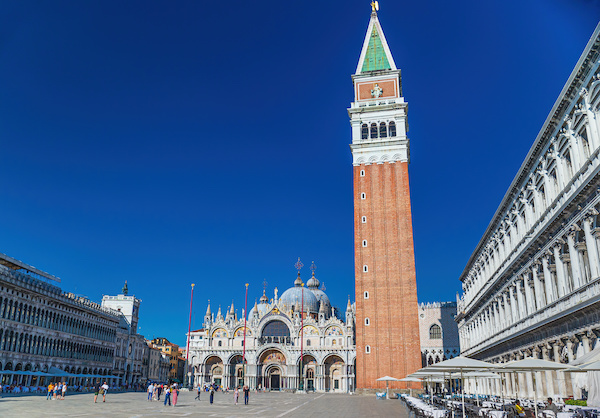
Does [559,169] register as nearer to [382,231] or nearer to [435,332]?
[382,231]

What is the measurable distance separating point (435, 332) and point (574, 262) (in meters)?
61.7

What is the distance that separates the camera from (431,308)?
80.8m

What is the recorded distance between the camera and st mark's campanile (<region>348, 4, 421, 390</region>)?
55.5 metres

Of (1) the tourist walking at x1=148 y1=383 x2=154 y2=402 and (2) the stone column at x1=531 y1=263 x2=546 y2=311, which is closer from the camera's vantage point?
(2) the stone column at x1=531 y1=263 x2=546 y2=311

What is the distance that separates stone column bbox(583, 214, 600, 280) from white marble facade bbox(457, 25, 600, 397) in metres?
0.04

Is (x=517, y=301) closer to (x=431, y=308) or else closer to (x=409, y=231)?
(x=409, y=231)

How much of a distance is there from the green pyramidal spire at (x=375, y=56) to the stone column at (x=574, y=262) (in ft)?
169

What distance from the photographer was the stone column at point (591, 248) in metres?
19.1

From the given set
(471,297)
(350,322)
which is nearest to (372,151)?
(471,297)

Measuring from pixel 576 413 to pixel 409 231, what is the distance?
43.4 metres

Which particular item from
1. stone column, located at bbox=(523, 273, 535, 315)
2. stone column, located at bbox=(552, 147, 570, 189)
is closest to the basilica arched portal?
stone column, located at bbox=(523, 273, 535, 315)

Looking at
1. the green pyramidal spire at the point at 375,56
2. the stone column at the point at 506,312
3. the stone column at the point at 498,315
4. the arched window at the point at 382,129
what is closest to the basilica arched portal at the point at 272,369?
the arched window at the point at 382,129

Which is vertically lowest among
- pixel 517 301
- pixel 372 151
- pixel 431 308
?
pixel 517 301

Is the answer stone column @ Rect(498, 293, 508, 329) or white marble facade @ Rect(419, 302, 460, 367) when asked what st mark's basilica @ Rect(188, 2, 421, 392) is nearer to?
white marble facade @ Rect(419, 302, 460, 367)
